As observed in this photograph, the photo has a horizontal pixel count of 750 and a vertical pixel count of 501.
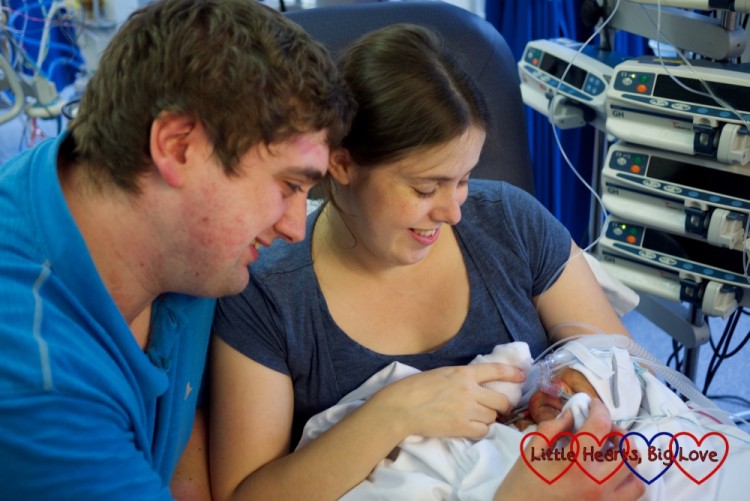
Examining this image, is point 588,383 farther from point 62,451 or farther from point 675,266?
point 62,451

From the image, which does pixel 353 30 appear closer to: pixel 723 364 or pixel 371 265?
pixel 371 265

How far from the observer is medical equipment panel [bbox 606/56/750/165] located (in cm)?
163

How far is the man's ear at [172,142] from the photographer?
99 cm

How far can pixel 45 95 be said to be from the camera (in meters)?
3.39

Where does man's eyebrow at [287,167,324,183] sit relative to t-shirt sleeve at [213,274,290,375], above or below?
above

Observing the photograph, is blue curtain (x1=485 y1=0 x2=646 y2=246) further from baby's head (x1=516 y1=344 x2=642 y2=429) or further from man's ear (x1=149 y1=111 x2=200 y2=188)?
man's ear (x1=149 y1=111 x2=200 y2=188)

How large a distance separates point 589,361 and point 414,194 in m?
0.39

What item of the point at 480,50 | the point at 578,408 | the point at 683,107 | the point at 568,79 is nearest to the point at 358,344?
the point at 578,408

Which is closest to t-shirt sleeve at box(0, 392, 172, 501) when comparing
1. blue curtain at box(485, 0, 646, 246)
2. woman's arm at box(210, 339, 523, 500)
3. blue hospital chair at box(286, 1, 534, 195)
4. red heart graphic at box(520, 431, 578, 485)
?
woman's arm at box(210, 339, 523, 500)

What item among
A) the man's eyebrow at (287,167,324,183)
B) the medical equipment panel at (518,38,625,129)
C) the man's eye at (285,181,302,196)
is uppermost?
the man's eyebrow at (287,167,324,183)

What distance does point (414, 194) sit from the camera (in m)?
1.29

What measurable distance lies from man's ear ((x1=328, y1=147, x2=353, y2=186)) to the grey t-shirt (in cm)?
17

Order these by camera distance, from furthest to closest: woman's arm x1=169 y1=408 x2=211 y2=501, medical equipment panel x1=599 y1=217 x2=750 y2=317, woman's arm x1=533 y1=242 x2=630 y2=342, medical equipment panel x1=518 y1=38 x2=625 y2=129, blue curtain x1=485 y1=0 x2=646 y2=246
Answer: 1. blue curtain x1=485 y1=0 x2=646 y2=246
2. medical equipment panel x1=518 y1=38 x2=625 y2=129
3. medical equipment panel x1=599 y1=217 x2=750 y2=317
4. woman's arm x1=533 y1=242 x2=630 y2=342
5. woman's arm x1=169 y1=408 x2=211 y2=501

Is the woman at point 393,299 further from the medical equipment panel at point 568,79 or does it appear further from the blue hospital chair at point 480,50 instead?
the medical equipment panel at point 568,79
